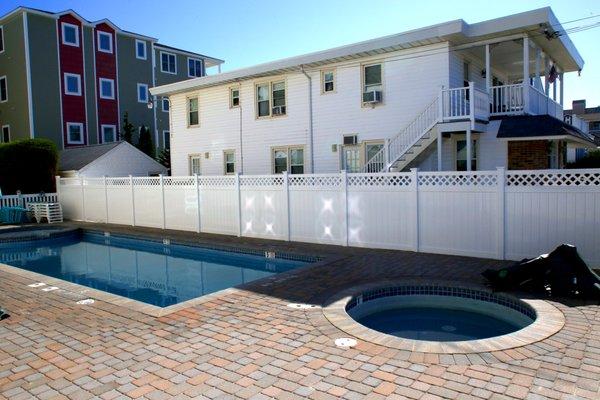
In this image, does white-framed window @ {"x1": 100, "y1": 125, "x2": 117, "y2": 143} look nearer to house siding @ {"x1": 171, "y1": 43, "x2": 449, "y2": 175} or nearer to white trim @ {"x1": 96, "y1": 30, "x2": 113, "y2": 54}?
white trim @ {"x1": 96, "y1": 30, "x2": 113, "y2": 54}

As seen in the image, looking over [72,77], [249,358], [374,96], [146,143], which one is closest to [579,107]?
[146,143]

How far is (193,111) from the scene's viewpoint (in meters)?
21.6

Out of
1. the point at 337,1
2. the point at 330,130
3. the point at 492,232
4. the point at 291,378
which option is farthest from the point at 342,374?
the point at 330,130

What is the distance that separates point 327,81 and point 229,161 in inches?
236

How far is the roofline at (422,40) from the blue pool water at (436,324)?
31.9ft

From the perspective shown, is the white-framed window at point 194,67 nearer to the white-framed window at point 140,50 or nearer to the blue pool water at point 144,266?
the white-framed window at point 140,50

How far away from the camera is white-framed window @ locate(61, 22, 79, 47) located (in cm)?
2981

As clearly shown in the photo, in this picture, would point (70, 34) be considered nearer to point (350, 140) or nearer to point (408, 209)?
point (350, 140)

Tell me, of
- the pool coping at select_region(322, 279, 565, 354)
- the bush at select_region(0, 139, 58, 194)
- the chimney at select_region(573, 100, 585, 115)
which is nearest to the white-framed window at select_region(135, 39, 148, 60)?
the bush at select_region(0, 139, 58, 194)

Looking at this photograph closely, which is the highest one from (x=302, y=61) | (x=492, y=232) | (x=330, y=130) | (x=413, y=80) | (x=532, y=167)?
(x=302, y=61)

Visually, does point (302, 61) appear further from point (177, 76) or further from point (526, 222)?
point (177, 76)

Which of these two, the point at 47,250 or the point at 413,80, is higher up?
the point at 413,80

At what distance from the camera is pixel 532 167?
14.9 meters

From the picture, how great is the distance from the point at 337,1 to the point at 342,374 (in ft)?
37.8
